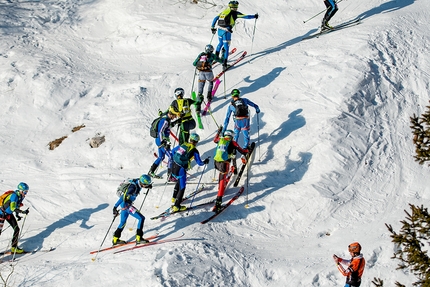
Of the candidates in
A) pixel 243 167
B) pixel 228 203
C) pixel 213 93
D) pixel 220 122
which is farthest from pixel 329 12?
pixel 228 203

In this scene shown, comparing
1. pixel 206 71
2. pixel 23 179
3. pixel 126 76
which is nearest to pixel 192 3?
pixel 126 76

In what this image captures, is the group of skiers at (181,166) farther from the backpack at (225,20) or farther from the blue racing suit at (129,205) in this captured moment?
the backpack at (225,20)

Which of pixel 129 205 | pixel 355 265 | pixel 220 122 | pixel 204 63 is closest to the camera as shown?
pixel 355 265

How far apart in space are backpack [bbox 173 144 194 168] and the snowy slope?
1.45m

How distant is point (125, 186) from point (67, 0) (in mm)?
15454

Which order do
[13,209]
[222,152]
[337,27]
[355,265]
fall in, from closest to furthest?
[355,265] → [13,209] → [222,152] → [337,27]

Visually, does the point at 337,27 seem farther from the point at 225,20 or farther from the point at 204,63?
the point at 204,63

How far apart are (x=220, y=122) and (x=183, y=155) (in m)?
3.83

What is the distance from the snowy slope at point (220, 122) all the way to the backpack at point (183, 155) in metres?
1.45

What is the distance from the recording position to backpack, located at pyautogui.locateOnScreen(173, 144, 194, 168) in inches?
521

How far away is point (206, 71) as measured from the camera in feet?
54.0

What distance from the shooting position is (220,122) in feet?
55.2

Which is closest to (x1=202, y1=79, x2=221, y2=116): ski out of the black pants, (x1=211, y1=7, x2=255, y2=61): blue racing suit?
(x1=211, y1=7, x2=255, y2=61): blue racing suit

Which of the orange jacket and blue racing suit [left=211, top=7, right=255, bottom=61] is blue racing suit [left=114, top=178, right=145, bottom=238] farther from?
blue racing suit [left=211, top=7, right=255, bottom=61]
